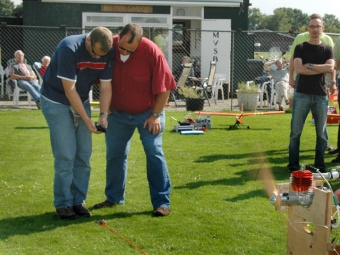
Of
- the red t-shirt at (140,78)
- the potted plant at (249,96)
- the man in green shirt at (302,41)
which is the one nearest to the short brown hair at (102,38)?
the red t-shirt at (140,78)

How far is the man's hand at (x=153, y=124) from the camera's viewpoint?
5.62m

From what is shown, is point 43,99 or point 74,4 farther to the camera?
point 74,4

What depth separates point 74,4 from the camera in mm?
18891

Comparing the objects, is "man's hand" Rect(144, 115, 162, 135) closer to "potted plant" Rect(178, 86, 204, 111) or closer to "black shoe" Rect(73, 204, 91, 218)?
"black shoe" Rect(73, 204, 91, 218)

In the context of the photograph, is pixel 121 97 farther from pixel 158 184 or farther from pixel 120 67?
pixel 158 184

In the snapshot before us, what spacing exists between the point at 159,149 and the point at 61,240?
1.32 m

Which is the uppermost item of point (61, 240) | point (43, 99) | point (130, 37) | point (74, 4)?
point (74, 4)

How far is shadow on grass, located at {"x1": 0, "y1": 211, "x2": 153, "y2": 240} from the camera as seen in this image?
5262 millimetres

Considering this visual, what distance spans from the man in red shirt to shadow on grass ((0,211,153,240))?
1.07ft

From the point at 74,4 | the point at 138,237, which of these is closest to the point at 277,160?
the point at 138,237

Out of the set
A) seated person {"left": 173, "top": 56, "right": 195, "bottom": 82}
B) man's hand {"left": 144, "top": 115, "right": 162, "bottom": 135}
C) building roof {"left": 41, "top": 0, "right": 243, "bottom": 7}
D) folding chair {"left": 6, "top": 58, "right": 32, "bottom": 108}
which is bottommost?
folding chair {"left": 6, "top": 58, "right": 32, "bottom": 108}

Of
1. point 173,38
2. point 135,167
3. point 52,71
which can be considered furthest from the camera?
point 173,38

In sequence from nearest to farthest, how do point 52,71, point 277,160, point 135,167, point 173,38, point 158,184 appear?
point 52,71 → point 158,184 → point 135,167 → point 277,160 → point 173,38

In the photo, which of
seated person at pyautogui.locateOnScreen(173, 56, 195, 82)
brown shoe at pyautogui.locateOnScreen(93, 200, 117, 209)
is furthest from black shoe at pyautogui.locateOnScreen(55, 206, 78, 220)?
seated person at pyautogui.locateOnScreen(173, 56, 195, 82)
